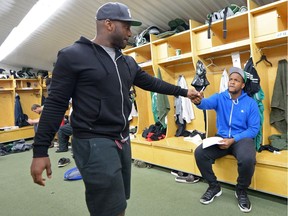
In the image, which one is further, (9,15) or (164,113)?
(9,15)

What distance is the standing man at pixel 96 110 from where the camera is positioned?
107 cm

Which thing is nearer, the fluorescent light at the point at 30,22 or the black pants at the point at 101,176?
the black pants at the point at 101,176

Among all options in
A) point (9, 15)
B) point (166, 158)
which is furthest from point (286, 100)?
point (9, 15)

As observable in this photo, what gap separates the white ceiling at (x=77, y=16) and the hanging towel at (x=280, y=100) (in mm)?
1033

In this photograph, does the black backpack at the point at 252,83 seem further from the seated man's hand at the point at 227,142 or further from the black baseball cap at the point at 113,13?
the black baseball cap at the point at 113,13

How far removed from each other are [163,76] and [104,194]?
286cm

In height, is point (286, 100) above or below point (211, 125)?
above

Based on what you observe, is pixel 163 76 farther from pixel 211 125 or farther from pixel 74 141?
pixel 74 141

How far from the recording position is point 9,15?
452 centimetres

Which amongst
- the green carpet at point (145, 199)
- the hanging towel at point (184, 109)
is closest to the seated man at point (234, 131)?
the green carpet at point (145, 199)

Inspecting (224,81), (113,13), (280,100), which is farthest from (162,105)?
(113,13)

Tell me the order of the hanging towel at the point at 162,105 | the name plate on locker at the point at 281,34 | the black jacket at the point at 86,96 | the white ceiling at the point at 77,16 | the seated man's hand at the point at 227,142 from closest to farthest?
1. the black jacket at the point at 86,96
2. the seated man's hand at the point at 227,142
3. the name plate on locker at the point at 281,34
4. the white ceiling at the point at 77,16
5. the hanging towel at the point at 162,105

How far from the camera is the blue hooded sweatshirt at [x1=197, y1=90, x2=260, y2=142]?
2279 mm

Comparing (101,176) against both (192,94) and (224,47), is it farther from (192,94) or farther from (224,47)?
(224,47)
